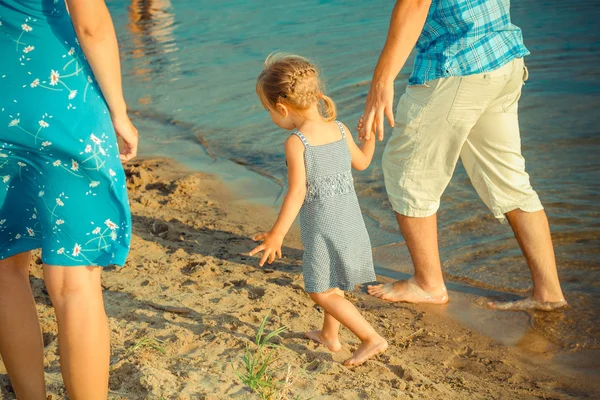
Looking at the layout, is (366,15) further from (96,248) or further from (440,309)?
(96,248)

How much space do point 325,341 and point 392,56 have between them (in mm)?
1286

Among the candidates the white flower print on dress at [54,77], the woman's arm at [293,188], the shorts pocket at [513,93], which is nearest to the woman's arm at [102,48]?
the white flower print on dress at [54,77]

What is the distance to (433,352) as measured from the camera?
357 centimetres

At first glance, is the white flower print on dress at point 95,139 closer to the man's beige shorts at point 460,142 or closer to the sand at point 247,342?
the sand at point 247,342

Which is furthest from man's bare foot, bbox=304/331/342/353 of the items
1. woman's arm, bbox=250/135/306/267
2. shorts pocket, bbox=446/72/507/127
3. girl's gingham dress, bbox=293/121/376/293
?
shorts pocket, bbox=446/72/507/127

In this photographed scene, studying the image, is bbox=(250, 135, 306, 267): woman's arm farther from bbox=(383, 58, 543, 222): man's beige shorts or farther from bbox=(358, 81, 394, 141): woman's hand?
bbox=(383, 58, 543, 222): man's beige shorts

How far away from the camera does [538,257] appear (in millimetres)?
3822

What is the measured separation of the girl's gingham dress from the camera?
10.4 feet

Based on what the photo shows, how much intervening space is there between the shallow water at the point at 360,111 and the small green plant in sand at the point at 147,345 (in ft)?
5.61

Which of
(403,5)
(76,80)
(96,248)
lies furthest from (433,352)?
(76,80)

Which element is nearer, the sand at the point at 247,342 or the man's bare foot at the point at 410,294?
the sand at the point at 247,342

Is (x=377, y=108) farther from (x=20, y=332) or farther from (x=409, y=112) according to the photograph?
(x=20, y=332)

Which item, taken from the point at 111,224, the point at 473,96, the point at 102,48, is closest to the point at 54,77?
the point at 102,48

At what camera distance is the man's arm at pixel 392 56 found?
3209 millimetres
